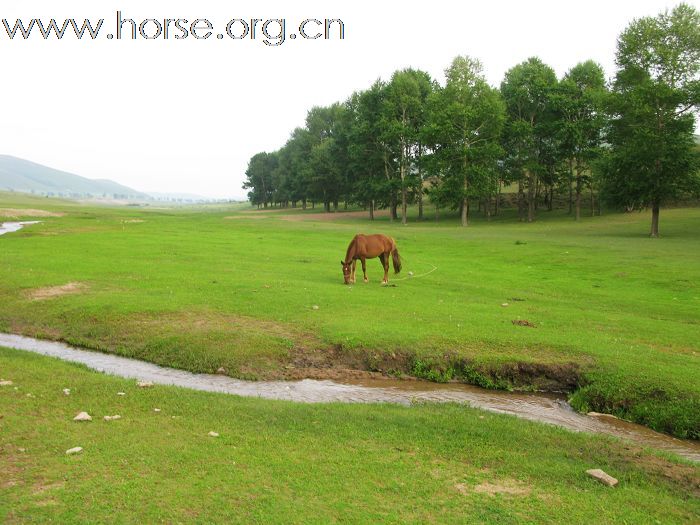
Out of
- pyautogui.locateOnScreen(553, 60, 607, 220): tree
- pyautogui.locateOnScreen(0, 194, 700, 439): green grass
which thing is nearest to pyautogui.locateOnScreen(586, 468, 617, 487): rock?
pyautogui.locateOnScreen(0, 194, 700, 439): green grass

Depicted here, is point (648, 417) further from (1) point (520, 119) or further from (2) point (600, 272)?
(1) point (520, 119)

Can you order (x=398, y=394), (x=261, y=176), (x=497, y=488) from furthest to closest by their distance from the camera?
(x=261, y=176), (x=398, y=394), (x=497, y=488)

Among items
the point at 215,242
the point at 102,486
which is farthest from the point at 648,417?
the point at 215,242

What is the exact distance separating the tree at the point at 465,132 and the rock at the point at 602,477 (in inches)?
2266

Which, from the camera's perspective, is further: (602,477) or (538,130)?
(538,130)

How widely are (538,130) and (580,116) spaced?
199 inches

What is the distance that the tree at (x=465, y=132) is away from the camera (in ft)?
210

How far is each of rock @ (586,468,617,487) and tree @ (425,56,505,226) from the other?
5755 cm

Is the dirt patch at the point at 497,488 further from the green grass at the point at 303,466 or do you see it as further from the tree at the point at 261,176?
the tree at the point at 261,176

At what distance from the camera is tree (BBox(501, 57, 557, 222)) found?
2625 inches

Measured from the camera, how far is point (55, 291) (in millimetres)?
21094

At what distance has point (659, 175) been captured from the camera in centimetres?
4522

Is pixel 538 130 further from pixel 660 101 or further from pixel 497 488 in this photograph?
pixel 497 488

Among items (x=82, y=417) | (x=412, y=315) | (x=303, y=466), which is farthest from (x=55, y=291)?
(x=303, y=466)
